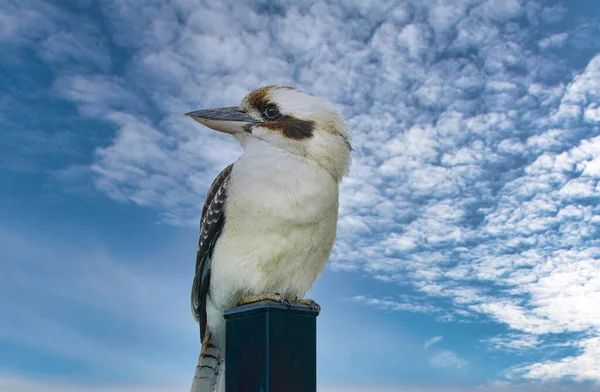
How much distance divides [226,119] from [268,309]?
210 centimetres

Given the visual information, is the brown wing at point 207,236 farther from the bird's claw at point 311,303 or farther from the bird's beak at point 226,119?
the bird's claw at point 311,303

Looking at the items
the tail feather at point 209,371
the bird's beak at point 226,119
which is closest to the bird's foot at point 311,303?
the tail feather at point 209,371

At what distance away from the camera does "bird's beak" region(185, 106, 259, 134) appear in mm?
5480

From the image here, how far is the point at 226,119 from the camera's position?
18.1ft

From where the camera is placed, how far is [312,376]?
4219mm

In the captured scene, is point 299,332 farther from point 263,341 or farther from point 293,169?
point 293,169

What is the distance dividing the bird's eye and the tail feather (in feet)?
6.88

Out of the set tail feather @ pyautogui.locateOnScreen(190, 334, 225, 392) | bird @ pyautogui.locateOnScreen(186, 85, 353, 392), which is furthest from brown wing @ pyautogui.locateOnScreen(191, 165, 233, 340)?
tail feather @ pyautogui.locateOnScreen(190, 334, 225, 392)

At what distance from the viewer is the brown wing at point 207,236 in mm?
5332

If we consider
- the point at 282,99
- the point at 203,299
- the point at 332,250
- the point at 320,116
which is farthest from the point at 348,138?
the point at 203,299

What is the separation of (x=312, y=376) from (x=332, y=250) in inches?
57.9

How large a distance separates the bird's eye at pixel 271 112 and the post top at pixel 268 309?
1.88m

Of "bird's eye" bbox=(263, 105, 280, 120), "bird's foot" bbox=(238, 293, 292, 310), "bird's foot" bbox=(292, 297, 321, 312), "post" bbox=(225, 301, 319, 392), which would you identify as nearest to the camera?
"post" bbox=(225, 301, 319, 392)

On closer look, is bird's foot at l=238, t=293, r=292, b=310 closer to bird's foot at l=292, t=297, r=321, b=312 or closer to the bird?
the bird
